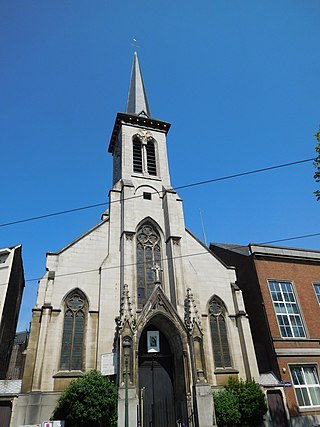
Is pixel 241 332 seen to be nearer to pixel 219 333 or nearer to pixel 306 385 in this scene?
pixel 219 333

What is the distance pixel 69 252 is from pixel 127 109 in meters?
20.3

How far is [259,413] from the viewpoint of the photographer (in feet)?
54.5

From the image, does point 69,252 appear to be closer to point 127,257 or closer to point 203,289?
point 127,257

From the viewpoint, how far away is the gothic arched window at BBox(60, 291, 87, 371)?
16922 mm

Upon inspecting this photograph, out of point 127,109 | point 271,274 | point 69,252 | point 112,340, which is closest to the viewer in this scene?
point 112,340

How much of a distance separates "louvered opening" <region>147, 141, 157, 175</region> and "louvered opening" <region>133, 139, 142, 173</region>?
0.87m

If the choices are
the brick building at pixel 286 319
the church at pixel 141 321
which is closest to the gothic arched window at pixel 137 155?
the church at pixel 141 321

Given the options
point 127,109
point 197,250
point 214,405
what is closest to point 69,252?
point 197,250

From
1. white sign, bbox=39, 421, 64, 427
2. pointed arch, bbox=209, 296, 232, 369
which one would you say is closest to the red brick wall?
pointed arch, bbox=209, 296, 232, 369

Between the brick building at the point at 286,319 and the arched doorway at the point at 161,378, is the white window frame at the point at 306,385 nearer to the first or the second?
the brick building at the point at 286,319

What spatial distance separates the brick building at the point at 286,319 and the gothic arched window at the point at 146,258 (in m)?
7.08

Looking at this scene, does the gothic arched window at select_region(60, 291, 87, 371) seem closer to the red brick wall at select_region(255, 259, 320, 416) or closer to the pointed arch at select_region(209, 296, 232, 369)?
the pointed arch at select_region(209, 296, 232, 369)

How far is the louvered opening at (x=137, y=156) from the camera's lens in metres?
27.3

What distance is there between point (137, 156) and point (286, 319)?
17.9 meters
